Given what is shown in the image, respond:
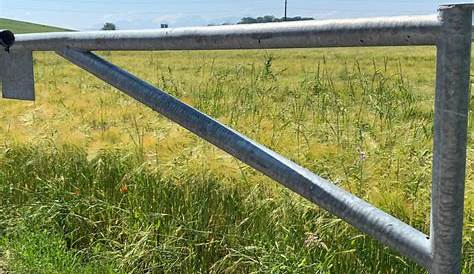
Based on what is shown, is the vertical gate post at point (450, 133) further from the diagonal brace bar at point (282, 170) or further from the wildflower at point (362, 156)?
the wildflower at point (362, 156)

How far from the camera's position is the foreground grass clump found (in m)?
2.48

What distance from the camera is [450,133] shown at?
4.56 ft

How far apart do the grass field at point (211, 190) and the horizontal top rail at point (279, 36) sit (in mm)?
1010

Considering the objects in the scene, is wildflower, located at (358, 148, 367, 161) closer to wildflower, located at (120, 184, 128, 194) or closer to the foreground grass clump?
the foreground grass clump

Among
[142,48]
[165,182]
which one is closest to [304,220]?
[165,182]

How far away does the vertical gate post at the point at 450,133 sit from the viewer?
4.42 feet

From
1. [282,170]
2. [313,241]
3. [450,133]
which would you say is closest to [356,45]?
[450,133]

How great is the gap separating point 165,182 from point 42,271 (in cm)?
75

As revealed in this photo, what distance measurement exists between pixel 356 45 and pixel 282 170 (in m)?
0.45

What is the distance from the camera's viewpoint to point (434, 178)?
147 centimetres

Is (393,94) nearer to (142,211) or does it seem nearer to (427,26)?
(142,211)

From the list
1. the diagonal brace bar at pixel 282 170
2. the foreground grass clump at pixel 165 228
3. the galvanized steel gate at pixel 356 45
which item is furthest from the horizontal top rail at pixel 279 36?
the foreground grass clump at pixel 165 228

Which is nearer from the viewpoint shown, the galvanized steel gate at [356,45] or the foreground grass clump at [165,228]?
the galvanized steel gate at [356,45]

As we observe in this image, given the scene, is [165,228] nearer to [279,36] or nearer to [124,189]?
[124,189]
